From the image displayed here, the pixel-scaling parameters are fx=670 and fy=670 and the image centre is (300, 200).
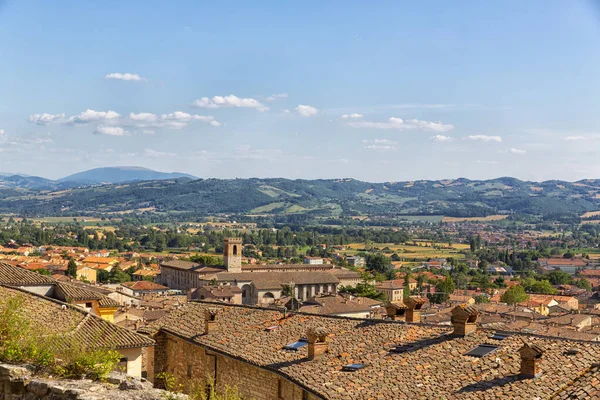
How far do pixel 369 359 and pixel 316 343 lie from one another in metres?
1.17

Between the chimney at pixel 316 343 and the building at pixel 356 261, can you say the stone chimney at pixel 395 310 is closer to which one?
the chimney at pixel 316 343

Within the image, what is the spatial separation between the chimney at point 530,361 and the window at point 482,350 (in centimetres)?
110

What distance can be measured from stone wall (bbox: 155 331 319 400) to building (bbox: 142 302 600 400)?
22mm

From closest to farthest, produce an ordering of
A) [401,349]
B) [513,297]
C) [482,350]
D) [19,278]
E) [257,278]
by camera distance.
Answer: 1. [482,350]
2. [401,349]
3. [19,278]
4. [513,297]
5. [257,278]

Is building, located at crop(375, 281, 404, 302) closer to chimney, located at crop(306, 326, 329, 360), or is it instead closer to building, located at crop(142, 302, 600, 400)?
building, located at crop(142, 302, 600, 400)

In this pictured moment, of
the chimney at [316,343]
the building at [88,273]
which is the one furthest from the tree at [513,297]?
the chimney at [316,343]

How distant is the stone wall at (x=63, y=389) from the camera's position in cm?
605

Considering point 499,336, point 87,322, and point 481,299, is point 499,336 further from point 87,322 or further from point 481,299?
point 481,299

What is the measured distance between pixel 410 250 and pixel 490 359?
167022mm

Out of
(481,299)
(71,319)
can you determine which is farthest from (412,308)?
(481,299)

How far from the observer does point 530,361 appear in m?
11.0

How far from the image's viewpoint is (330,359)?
13.3 meters

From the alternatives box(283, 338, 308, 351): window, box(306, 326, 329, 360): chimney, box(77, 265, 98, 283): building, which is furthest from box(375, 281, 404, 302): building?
box(306, 326, 329, 360): chimney

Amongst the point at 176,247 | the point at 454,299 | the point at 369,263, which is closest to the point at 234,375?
the point at 454,299
